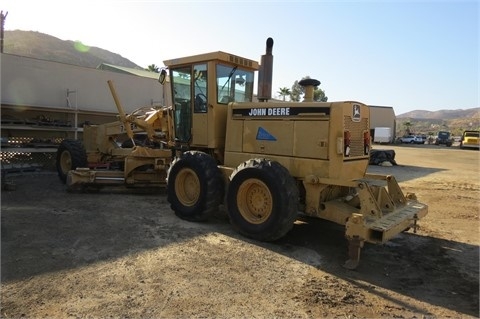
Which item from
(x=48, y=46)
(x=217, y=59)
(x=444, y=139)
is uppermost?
(x=48, y=46)

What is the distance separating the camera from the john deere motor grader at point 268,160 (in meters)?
5.51

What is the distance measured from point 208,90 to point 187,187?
1749 mm

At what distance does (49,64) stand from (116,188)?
5721 millimetres

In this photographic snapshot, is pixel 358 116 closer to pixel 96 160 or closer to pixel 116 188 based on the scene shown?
pixel 116 188

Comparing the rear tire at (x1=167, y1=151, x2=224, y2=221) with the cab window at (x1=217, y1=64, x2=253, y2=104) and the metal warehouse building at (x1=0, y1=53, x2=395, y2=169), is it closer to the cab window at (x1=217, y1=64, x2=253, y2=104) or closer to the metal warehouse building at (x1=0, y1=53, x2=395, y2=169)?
the cab window at (x1=217, y1=64, x2=253, y2=104)

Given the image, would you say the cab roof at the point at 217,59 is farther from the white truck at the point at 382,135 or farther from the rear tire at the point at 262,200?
the white truck at the point at 382,135

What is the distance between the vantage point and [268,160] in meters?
5.79

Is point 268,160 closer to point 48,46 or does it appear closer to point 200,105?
point 200,105

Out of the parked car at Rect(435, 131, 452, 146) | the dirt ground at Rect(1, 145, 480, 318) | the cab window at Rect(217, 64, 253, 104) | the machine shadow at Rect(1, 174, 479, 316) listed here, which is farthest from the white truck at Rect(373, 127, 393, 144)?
the machine shadow at Rect(1, 174, 479, 316)

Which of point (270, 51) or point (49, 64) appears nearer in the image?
point (270, 51)

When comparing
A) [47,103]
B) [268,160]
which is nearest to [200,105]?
[268,160]

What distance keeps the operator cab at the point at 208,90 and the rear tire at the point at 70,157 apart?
3376mm

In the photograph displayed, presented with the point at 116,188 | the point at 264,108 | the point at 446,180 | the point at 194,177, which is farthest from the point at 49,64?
the point at 446,180

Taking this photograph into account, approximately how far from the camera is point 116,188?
934 centimetres
